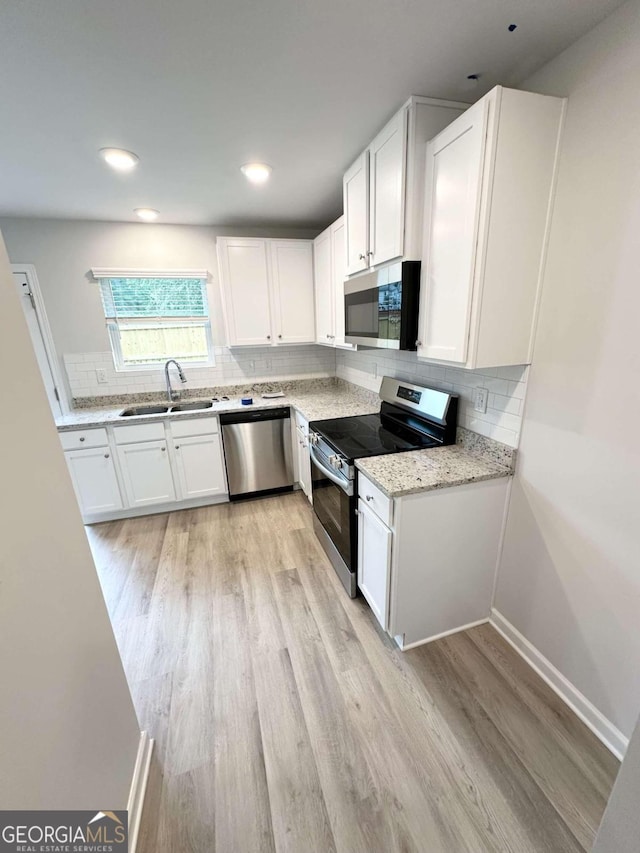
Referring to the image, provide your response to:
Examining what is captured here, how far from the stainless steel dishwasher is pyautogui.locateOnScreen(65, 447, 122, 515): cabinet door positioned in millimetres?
953

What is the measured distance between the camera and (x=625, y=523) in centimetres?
116

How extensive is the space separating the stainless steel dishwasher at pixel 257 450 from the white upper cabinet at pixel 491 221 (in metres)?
1.90

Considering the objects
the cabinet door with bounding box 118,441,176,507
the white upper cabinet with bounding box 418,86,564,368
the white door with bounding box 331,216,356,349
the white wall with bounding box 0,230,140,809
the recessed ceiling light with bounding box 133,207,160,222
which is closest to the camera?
the white wall with bounding box 0,230,140,809

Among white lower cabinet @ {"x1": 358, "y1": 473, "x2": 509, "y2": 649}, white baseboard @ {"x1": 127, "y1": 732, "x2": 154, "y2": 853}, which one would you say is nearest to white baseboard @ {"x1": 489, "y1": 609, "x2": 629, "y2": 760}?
white lower cabinet @ {"x1": 358, "y1": 473, "x2": 509, "y2": 649}

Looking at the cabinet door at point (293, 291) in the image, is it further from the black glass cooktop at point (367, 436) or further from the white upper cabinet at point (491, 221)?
the white upper cabinet at point (491, 221)

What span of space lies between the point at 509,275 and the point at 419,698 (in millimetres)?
1839

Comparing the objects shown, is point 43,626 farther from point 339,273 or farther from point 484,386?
point 339,273

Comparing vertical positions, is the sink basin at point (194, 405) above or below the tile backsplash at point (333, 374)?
below

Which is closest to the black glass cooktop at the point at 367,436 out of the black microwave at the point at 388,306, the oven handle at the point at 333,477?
the oven handle at the point at 333,477

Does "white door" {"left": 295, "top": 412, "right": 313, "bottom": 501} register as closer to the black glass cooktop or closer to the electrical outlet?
the black glass cooktop

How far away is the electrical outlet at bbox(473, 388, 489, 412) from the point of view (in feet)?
5.50

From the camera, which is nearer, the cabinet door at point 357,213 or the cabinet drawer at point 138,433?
the cabinet door at point 357,213

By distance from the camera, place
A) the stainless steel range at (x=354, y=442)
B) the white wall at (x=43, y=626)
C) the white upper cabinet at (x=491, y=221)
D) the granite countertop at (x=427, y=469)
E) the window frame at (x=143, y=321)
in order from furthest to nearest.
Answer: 1. the window frame at (x=143, y=321)
2. the stainless steel range at (x=354, y=442)
3. the granite countertop at (x=427, y=469)
4. the white upper cabinet at (x=491, y=221)
5. the white wall at (x=43, y=626)

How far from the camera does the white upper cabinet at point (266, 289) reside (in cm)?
297
